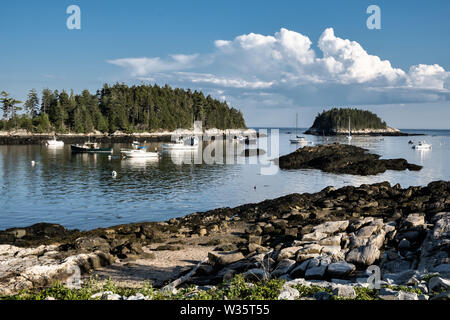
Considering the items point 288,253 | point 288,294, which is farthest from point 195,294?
point 288,253

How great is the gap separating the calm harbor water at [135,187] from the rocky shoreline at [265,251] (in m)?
5.19

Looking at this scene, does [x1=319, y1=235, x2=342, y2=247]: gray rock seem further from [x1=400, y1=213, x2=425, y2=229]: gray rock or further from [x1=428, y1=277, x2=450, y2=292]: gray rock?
[x1=428, y1=277, x2=450, y2=292]: gray rock

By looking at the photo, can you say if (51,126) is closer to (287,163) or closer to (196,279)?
(287,163)

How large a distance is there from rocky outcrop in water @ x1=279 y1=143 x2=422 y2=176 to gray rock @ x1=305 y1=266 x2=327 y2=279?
45752 millimetres

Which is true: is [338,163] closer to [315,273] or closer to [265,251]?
[265,251]

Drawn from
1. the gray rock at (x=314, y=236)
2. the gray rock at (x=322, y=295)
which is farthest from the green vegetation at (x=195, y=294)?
the gray rock at (x=314, y=236)

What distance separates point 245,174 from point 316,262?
41.3m

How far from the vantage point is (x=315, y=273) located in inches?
525

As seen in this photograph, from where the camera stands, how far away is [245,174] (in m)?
55.4

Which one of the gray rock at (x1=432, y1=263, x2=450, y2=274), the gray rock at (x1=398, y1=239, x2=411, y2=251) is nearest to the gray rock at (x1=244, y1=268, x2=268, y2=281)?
the gray rock at (x1=432, y1=263, x2=450, y2=274)

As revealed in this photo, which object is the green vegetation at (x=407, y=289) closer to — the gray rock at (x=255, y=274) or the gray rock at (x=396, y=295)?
the gray rock at (x=396, y=295)

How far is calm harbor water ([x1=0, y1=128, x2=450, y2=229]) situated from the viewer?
30656 millimetres

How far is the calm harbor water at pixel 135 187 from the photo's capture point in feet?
101
